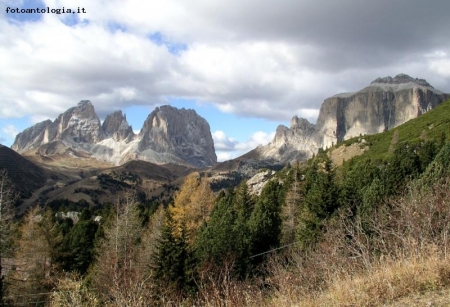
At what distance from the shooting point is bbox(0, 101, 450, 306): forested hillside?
7352 mm

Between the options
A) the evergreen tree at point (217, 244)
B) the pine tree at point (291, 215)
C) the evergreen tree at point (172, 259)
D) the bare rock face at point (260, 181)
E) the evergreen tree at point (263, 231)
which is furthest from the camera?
the bare rock face at point (260, 181)

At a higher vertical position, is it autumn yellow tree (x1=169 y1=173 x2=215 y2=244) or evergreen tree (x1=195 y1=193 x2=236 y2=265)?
autumn yellow tree (x1=169 y1=173 x2=215 y2=244)

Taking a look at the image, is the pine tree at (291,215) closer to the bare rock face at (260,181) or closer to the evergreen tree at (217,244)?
the evergreen tree at (217,244)

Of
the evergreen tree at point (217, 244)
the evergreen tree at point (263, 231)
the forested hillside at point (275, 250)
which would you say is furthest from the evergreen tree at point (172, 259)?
the evergreen tree at point (263, 231)

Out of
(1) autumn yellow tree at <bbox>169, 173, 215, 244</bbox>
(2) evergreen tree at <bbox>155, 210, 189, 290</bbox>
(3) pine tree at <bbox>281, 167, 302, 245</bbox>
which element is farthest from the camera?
(1) autumn yellow tree at <bbox>169, 173, 215, 244</bbox>

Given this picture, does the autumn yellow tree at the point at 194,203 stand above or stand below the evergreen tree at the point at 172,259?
above

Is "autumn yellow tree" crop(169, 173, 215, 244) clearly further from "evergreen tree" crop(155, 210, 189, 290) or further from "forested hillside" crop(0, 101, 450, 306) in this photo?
"evergreen tree" crop(155, 210, 189, 290)

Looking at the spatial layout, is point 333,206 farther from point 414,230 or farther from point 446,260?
point 446,260

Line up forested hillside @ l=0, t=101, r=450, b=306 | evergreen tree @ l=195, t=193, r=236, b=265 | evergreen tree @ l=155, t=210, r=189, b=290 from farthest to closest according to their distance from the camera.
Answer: evergreen tree @ l=195, t=193, r=236, b=265, evergreen tree @ l=155, t=210, r=189, b=290, forested hillside @ l=0, t=101, r=450, b=306

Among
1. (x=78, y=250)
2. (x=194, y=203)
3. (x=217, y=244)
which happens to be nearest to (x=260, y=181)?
(x=194, y=203)

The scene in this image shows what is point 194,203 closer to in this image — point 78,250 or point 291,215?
point 78,250

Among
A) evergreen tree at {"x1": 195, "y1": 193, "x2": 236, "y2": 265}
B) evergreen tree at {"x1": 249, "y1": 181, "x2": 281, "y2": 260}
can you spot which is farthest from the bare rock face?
evergreen tree at {"x1": 195, "y1": 193, "x2": 236, "y2": 265}

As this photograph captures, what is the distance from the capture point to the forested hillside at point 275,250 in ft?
24.1

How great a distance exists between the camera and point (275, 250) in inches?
1267
